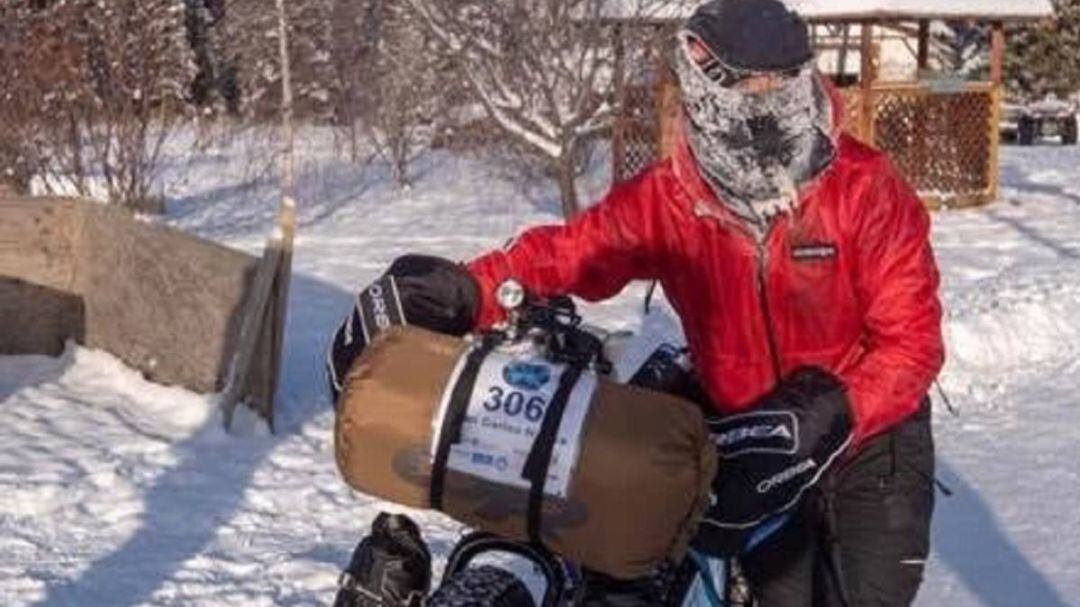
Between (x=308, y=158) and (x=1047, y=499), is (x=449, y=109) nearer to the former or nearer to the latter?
(x=308, y=158)

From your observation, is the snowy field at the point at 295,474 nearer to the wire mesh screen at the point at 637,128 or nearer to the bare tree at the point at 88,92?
the bare tree at the point at 88,92

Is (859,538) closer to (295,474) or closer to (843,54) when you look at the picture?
(295,474)

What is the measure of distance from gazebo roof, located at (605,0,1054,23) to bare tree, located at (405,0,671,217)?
55 millimetres

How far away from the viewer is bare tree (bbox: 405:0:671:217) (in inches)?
709

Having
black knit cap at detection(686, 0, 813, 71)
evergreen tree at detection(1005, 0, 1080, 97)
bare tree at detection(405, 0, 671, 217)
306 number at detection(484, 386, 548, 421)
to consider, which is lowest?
evergreen tree at detection(1005, 0, 1080, 97)

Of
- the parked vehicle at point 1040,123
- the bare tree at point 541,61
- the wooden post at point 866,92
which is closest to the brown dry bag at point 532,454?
the bare tree at point 541,61

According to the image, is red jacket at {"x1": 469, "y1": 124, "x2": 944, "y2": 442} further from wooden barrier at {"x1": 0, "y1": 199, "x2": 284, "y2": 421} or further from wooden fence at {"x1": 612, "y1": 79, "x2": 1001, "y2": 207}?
wooden fence at {"x1": 612, "y1": 79, "x2": 1001, "y2": 207}

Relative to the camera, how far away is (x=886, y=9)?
69.3 ft

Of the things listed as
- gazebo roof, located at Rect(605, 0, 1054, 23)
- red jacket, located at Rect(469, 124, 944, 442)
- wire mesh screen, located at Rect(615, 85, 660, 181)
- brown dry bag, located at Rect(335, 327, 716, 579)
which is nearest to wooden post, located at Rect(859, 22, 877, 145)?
gazebo roof, located at Rect(605, 0, 1054, 23)

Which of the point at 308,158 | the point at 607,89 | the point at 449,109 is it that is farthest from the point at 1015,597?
the point at 308,158

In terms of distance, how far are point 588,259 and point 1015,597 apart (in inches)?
147

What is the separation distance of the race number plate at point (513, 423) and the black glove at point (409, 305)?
325 millimetres

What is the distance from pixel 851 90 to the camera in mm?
21281

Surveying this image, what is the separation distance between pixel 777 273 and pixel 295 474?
5534 millimetres
